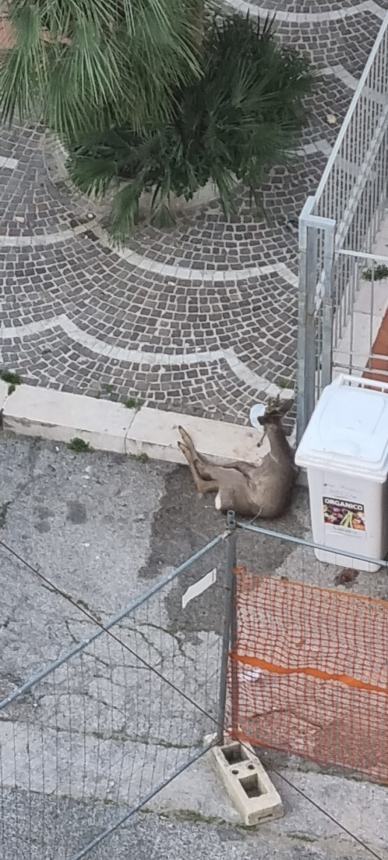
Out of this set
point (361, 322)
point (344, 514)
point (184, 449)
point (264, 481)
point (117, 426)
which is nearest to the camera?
point (344, 514)

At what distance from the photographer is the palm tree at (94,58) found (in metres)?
9.69

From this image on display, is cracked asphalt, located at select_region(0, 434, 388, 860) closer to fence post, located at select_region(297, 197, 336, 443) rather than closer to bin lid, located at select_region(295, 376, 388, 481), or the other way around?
fence post, located at select_region(297, 197, 336, 443)

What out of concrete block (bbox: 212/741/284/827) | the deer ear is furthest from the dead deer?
concrete block (bbox: 212/741/284/827)

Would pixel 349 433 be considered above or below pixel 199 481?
above

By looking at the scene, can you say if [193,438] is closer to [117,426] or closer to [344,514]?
[117,426]

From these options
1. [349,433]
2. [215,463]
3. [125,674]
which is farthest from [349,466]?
[125,674]

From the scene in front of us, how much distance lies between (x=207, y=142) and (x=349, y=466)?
2925mm

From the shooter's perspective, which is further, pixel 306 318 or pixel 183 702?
pixel 306 318

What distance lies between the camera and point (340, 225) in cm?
946

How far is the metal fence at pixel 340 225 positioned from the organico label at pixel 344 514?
77cm

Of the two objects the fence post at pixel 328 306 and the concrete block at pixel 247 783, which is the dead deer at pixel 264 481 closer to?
the fence post at pixel 328 306

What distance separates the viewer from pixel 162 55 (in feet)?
32.9

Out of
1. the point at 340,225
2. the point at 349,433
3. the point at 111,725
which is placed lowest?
the point at 111,725

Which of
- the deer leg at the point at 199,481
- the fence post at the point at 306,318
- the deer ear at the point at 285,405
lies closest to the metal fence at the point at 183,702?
the deer leg at the point at 199,481
